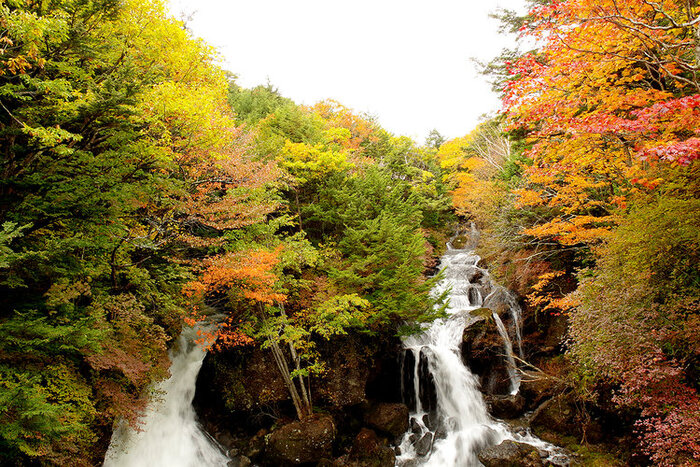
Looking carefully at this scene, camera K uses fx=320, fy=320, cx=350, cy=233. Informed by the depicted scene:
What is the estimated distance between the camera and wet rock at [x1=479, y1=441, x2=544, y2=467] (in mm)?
9376

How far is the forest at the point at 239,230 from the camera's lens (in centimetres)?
570

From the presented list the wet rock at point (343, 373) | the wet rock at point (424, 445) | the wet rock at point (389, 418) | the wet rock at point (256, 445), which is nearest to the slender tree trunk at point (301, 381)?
the wet rock at point (343, 373)

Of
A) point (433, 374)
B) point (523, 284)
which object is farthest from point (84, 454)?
point (523, 284)

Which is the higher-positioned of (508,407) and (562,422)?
(562,422)

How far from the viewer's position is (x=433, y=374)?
13438 millimetres

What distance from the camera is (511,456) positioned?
961 cm

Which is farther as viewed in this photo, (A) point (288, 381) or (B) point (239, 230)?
(A) point (288, 381)

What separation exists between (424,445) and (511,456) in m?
2.77

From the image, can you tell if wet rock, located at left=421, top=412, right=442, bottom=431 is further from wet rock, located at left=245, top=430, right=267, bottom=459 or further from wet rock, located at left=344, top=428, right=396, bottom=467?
wet rock, located at left=245, top=430, right=267, bottom=459

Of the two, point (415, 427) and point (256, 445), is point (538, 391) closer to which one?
point (415, 427)

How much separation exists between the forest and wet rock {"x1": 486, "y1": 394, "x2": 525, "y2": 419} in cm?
183

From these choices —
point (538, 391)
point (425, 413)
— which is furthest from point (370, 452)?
point (538, 391)

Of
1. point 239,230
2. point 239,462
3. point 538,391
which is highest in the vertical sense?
point 239,230

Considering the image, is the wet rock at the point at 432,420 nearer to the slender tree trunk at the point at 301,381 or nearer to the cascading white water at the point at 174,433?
the slender tree trunk at the point at 301,381
